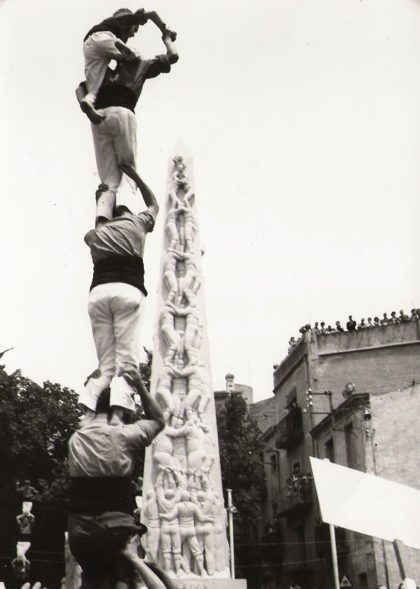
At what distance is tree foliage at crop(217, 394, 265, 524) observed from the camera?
23.2m

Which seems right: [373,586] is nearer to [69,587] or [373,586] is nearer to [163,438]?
[163,438]

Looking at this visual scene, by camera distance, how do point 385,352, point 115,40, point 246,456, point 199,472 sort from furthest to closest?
1. point 385,352
2. point 246,456
3. point 199,472
4. point 115,40

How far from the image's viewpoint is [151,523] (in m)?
10.6

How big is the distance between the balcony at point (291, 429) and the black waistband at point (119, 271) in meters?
24.1

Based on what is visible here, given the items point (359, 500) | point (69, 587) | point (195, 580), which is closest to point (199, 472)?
point (195, 580)

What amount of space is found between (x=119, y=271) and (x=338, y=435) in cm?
1980

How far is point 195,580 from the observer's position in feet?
32.9

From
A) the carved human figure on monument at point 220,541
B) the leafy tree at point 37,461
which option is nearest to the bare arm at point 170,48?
the carved human figure on monument at point 220,541

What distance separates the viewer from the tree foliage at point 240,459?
76.2 feet

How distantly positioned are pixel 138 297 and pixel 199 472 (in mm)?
7680

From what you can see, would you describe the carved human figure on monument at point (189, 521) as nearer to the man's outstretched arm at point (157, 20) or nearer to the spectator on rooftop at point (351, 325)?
the man's outstretched arm at point (157, 20)

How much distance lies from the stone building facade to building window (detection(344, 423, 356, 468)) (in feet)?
0.10

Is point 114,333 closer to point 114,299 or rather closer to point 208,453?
point 114,299

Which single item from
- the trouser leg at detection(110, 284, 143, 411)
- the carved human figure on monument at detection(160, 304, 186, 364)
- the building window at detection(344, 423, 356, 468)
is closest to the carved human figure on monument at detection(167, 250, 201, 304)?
the carved human figure on monument at detection(160, 304, 186, 364)
